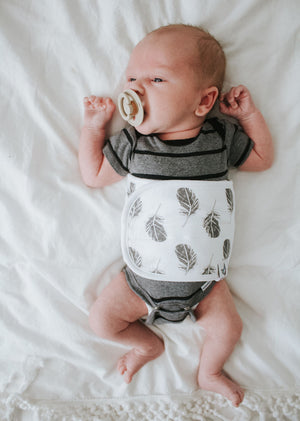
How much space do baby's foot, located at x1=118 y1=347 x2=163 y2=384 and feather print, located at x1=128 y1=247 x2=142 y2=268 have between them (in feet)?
1.05

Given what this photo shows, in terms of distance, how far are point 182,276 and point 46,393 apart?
60cm

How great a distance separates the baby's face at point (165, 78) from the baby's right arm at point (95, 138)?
0.11 meters

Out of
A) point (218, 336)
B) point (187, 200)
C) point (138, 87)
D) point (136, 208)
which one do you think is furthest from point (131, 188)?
point (218, 336)

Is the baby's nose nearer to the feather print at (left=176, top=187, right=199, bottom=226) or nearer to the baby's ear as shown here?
the baby's ear

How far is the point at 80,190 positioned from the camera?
938 mm

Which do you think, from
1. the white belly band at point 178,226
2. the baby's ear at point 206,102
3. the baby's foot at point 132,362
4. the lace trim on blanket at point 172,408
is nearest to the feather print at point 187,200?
the white belly band at point 178,226

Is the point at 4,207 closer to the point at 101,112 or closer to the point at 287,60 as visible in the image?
the point at 101,112

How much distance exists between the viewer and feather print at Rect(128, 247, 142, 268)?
33.7 inches

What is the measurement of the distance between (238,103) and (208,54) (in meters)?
0.18

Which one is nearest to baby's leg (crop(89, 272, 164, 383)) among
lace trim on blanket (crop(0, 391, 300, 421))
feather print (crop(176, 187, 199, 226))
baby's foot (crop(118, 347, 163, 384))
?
baby's foot (crop(118, 347, 163, 384))

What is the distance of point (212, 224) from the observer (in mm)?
829

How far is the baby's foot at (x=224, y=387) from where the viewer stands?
3.09 feet

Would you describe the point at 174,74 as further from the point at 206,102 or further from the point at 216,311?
the point at 216,311

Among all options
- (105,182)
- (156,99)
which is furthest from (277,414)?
(156,99)
